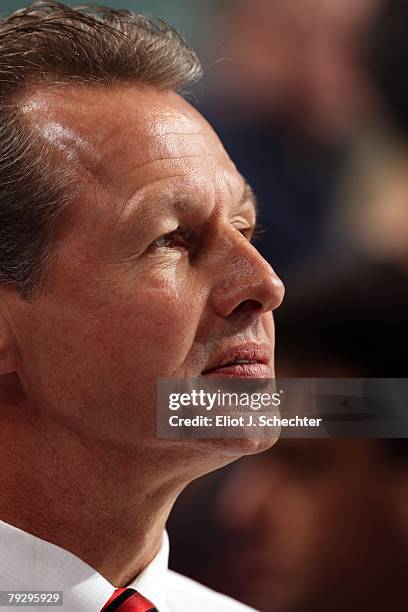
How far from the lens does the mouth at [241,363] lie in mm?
779

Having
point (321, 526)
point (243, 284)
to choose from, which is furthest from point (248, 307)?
point (321, 526)

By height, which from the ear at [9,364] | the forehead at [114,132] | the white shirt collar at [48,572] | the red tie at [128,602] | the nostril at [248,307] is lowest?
the red tie at [128,602]

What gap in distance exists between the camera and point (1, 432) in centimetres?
82

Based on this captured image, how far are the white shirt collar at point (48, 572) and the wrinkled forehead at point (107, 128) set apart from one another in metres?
0.32

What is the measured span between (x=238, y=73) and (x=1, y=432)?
0.53 m

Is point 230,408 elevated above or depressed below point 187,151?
below

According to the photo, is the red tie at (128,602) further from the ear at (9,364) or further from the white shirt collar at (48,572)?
the ear at (9,364)

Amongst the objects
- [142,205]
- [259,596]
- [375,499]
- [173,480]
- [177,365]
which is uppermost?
[142,205]

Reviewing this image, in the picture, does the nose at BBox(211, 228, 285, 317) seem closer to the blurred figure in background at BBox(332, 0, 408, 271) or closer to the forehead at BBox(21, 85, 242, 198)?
the forehead at BBox(21, 85, 242, 198)


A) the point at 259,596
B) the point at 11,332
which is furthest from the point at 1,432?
the point at 259,596

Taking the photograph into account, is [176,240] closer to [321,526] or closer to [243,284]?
[243,284]

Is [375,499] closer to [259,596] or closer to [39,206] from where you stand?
[259,596]

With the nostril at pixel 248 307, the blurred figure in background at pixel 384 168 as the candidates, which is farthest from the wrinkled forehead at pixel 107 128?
the blurred figure in background at pixel 384 168

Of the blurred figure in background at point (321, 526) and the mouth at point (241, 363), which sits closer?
the mouth at point (241, 363)
